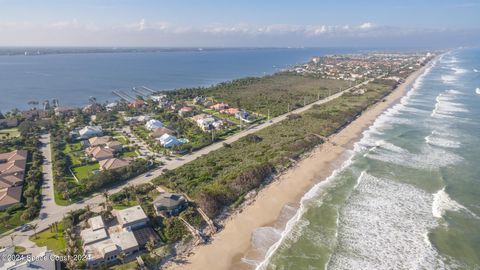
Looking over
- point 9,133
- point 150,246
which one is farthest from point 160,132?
point 150,246

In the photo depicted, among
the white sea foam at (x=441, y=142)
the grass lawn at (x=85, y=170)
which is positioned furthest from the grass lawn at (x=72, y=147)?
the white sea foam at (x=441, y=142)

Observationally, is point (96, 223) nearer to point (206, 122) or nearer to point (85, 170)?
point (85, 170)

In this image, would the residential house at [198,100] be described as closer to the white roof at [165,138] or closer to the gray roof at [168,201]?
the white roof at [165,138]

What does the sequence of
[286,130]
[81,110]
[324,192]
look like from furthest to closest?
[81,110] → [286,130] → [324,192]

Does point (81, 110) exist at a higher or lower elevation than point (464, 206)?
higher

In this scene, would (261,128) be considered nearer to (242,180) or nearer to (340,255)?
(242,180)

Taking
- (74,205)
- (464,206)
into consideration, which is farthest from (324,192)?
(74,205)

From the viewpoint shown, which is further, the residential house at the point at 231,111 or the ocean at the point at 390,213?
the residential house at the point at 231,111
